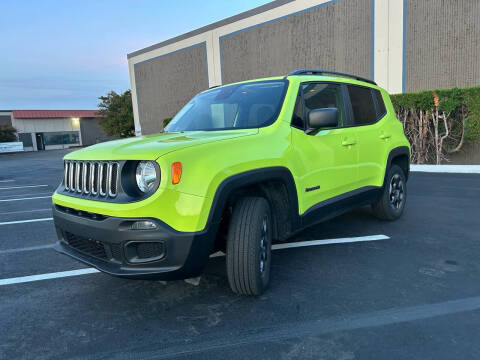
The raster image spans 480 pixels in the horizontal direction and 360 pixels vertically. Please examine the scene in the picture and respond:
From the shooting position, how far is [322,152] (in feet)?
11.2

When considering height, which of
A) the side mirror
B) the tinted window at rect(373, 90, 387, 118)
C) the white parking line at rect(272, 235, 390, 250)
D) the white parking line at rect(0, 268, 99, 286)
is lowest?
the white parking line at rect(272, 235, 390, 250)

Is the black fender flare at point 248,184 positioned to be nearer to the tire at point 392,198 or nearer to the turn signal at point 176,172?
the turn signal at point 176,172

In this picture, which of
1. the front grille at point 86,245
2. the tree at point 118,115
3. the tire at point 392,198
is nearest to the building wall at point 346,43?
the tire at point 392,198

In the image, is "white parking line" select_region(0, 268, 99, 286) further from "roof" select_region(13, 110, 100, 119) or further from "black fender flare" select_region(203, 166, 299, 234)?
"roof" select_region(13, 110, 100, 119)

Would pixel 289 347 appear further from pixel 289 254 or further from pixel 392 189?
pixel 392 189

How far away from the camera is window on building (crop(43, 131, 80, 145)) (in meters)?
53.5

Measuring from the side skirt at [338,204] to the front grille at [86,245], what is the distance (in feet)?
5.54

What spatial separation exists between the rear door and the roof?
53.2 metres

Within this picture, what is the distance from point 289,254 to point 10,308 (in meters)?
2.58

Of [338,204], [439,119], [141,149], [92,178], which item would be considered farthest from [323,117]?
[439,119]

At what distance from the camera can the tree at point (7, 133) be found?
4597cm

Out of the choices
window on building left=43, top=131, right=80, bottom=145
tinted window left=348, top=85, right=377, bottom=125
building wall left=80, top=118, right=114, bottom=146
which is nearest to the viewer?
tinted window left=348, top=85, right=377, bottom=125

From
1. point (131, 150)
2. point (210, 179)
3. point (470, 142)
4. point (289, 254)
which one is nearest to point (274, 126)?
point (210, 179)

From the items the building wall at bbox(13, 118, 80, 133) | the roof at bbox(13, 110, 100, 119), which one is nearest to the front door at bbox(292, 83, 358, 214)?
the roof at bbox(13, 110, 100, 119)
